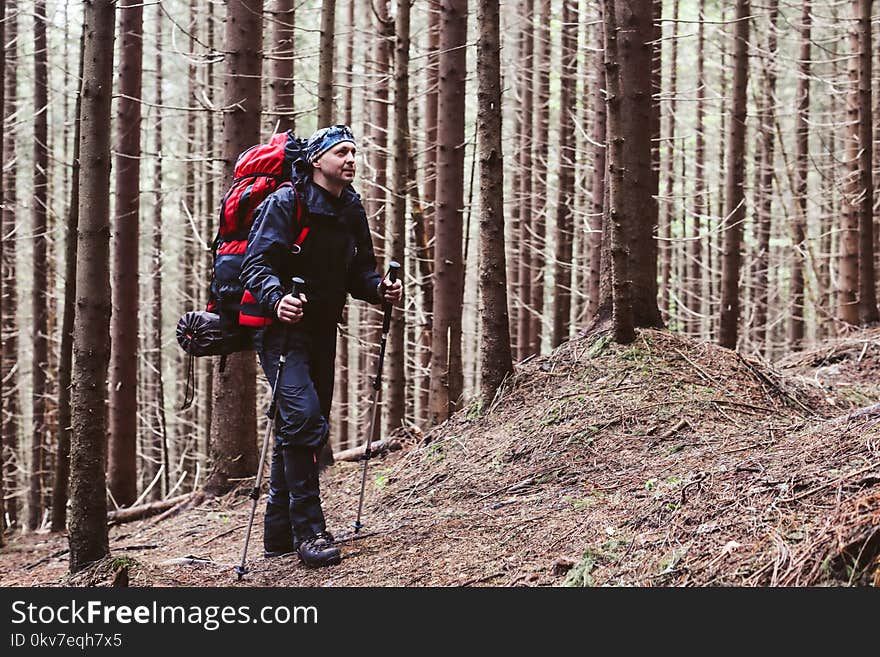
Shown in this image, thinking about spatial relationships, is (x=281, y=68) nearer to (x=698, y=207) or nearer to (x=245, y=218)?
(x=245, y=218)

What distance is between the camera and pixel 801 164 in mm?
21859

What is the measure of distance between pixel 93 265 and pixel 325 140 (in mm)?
1658

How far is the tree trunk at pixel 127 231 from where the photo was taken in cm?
1171

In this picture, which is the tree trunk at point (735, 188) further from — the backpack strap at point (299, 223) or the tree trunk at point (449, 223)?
the backpack strap at point (299, 223)

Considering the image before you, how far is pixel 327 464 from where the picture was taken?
9.93 meters

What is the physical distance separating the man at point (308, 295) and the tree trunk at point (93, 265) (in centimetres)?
93

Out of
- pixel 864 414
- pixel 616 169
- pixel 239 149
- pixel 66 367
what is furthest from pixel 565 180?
pixel 864 414

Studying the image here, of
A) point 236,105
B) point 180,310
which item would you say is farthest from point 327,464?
point 180,310

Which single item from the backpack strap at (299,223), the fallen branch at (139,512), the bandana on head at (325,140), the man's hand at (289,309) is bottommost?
the fallen branch at (139,512)

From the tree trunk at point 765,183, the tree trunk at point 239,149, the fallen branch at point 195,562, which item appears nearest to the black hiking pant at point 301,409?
the fallen branch at point 195,562

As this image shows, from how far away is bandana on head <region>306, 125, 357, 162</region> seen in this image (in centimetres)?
566

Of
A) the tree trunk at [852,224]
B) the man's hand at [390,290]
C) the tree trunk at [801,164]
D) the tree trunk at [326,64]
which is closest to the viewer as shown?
the man's hand at [390,290]

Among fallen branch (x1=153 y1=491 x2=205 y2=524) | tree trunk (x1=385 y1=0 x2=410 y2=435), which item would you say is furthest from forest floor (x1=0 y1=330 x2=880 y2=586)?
tree trunk (x1=385 y1=0 x2=410 y2=435)

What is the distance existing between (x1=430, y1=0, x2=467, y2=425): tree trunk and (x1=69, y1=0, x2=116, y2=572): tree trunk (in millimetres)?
4799
